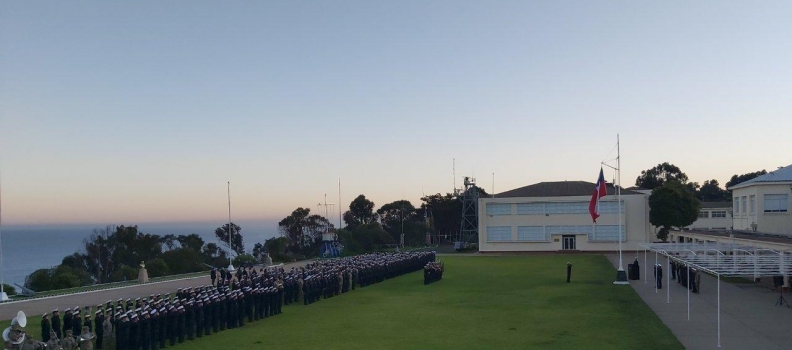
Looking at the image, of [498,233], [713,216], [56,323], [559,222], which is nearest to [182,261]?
[498,233]

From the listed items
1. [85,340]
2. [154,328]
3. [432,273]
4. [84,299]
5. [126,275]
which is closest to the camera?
[85,340]

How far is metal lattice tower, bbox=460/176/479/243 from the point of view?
221ft

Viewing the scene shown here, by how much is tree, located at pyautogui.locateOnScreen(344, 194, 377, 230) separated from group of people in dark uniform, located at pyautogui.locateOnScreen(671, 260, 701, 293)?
60080 millimetres

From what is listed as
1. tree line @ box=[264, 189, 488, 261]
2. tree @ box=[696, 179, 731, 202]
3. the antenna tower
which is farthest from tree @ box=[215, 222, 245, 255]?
tree @ box=[696, 179, 731, 202]

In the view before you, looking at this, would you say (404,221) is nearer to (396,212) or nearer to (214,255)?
(396,212)

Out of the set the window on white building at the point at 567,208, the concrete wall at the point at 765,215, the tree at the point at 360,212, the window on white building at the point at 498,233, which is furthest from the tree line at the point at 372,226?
A: the concrete wall at the point at 765,215

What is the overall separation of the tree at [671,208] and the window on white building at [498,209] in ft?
37.6

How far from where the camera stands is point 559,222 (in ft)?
180

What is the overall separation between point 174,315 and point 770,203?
107 feet

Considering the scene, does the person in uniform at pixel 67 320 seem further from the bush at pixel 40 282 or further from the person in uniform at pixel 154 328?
the bush at pixel 40 282

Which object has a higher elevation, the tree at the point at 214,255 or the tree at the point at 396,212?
the tree at the point at 396,212

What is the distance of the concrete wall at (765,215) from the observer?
34.2 meters

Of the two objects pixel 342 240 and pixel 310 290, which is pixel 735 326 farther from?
pixel 342 240

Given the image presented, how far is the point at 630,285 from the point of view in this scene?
2650 centimetres
